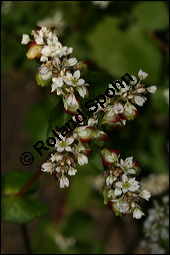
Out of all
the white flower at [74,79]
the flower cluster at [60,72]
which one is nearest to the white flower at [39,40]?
the flower cluster at [60,72]

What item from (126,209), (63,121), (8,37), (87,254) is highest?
(8,37)

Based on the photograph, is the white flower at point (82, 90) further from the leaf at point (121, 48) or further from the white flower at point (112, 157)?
the leaf at point (121, 48)

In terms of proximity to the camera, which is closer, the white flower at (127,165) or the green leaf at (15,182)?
the white flower at (127,165)

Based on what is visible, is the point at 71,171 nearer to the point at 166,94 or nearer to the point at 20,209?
the point at 20,209

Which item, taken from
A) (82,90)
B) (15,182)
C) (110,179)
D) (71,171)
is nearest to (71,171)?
(71,171)

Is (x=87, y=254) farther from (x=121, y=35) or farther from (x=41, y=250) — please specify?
(x=121, y=35)

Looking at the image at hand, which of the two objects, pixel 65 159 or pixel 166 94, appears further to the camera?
pixel 166 94

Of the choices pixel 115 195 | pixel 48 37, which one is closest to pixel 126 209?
pixel 115 195
